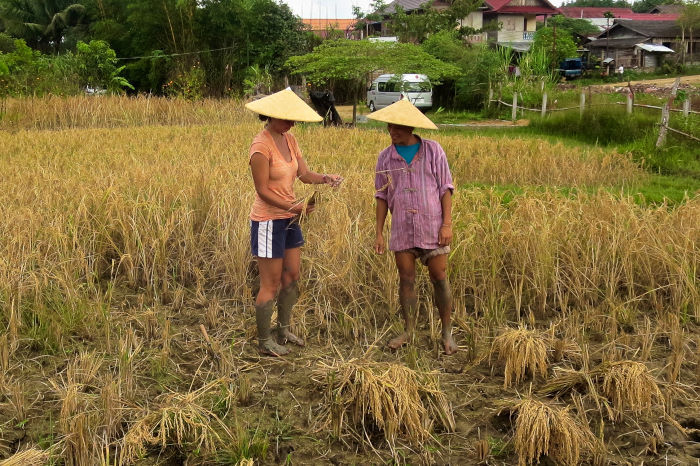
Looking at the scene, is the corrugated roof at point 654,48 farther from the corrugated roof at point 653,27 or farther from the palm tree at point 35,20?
the palm tree at point 35,20

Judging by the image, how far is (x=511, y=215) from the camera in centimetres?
469

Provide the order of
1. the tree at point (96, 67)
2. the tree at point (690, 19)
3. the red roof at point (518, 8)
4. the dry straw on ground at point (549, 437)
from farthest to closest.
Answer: the red roof at point (518, 8) → the tree at point (690, 19) → the tree at point (96, 67) → the dry straw on ground at point (549, 437)

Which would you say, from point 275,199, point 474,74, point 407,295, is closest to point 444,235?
point 407,295

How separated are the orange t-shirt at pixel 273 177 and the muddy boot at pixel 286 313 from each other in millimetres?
405

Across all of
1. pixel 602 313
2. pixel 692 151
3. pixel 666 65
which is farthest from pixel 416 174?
pixel 666 65

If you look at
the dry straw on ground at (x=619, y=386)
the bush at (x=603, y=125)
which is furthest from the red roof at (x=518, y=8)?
the dry straw on ground at (x=619, y=386)

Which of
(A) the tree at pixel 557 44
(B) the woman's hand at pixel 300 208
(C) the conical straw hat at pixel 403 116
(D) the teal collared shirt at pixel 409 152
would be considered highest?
(A) the tree at pixel 557 44

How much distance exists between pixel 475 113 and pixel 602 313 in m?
15.8

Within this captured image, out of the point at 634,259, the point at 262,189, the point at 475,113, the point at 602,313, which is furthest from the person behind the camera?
the point at 475,113

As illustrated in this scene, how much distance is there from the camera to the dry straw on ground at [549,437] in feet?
8.34

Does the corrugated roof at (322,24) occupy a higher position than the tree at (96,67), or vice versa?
the corrugated roof at (322,24)

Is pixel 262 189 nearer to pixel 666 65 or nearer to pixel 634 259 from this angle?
pixel 634 259

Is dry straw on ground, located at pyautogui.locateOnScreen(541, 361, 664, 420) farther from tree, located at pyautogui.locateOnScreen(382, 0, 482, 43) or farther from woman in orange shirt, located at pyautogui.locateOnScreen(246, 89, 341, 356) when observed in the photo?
tree, located at pyautogui.locateOnScreen(382, 0, 482, 43)

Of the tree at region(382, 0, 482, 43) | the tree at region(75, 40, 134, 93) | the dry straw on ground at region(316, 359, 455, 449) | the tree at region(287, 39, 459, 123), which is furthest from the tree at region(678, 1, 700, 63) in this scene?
the dry straw on ground at region(316, 359, 455, 449)
